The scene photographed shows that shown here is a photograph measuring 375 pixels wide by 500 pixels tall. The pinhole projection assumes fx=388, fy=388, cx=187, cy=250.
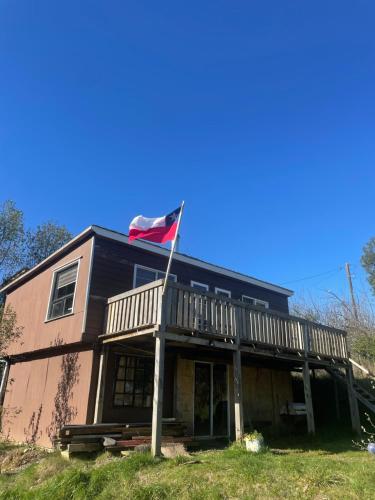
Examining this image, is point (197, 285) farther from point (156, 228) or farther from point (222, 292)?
point (156, 228)

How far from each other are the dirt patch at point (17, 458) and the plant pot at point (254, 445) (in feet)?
16.7

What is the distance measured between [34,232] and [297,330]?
82.1 ft

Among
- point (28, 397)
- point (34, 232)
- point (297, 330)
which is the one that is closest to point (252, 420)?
point (297, 330)

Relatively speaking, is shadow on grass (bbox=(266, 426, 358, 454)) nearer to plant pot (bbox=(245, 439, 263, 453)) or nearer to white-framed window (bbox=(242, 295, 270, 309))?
plant pot (bbox=(245, 439, 263, 453))

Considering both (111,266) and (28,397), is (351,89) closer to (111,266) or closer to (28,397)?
(111,266)

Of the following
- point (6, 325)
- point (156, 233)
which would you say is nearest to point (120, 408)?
point (156, 233)

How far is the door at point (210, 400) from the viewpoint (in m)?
12.3

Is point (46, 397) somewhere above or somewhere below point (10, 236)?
below

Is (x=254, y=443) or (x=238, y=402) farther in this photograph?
(x=238, y=402)

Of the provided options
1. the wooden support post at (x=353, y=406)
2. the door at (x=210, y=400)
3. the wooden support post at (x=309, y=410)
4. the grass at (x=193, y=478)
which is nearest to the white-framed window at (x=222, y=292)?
the door at (x=210, y=400)

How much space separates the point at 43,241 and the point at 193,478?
92.6ft

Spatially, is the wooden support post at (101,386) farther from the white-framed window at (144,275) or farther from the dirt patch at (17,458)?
the white-framed window at (144,275)

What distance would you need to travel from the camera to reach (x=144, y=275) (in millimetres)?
12930

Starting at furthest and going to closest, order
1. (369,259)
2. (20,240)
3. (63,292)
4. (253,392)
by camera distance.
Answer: (20,240)
(369,259)
(253,392)
(63,292)
